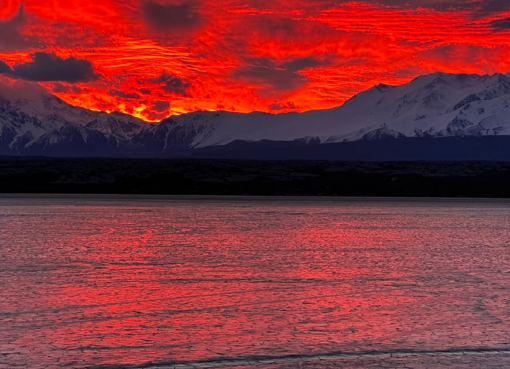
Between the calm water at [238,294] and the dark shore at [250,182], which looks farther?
the dark shore at [250,182]

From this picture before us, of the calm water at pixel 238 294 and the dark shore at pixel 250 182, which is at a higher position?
the dark shore at pixel 250 182

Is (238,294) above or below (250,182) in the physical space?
below

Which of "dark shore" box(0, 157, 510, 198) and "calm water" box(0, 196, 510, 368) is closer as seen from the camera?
"calm water" box(0, 196, 510, 368)

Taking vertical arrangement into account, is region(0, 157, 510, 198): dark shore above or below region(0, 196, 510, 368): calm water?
above

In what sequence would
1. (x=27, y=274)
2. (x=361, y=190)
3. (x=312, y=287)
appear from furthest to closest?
(x=361, y=190)
(x=27, y=274)
(x=312, y=287)

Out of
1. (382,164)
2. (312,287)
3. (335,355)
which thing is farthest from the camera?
(382,164)

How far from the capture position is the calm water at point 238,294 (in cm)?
1513

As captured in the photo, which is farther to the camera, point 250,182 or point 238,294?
point 250,182

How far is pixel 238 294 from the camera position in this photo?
2077 centimetres

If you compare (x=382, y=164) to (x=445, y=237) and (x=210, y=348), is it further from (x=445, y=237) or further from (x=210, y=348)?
(x=210, y=348)

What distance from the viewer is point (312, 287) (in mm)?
22141

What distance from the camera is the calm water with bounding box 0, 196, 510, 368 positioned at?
1513 centimetres

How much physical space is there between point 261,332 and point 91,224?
31.5 m

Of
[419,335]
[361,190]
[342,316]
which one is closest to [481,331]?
[419,335]
